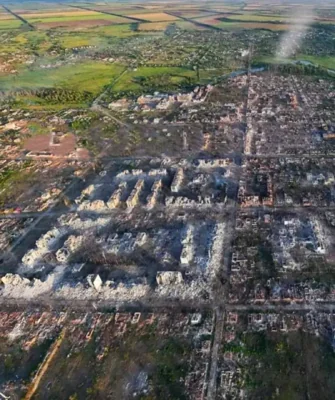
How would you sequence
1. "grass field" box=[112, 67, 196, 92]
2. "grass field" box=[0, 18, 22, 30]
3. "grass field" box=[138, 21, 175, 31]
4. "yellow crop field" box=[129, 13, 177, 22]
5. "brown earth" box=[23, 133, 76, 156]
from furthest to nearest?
"yellow crop field" box=[129, 13, 177, 22] < "grass field" box=[0, 18, 22, 30] < "grass field" box=[138, 21, 175, 31] < "grass field" box=[112, 67, 196, 92] < "brown earth" box=[23, 133, 76, 156]

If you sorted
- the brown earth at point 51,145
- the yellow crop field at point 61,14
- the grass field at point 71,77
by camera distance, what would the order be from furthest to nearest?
the yellow crop field at point 61,14 < the grass field at point 71,77 < the brown earth at point 51,145

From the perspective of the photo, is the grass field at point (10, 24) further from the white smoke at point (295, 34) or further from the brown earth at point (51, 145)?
the brown earth at point (51, 145)

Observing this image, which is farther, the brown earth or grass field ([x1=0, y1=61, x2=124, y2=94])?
grass field ([x1=0, y1=61, x2=124, y2=94])

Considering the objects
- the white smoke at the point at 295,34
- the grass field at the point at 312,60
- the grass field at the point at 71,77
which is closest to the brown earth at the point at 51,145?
the grass field at the point at 71,77

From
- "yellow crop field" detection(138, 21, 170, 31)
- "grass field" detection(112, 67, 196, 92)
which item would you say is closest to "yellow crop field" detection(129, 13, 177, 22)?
"yellow crop field" detection(138, 21, 170, 31)

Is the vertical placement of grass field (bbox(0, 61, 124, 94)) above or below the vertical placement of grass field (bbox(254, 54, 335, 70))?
below

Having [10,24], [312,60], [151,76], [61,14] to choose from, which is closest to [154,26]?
[10,24]

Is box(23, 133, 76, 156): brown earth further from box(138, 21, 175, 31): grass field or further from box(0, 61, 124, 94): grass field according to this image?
box(138, 21, 175, 31): grass field
